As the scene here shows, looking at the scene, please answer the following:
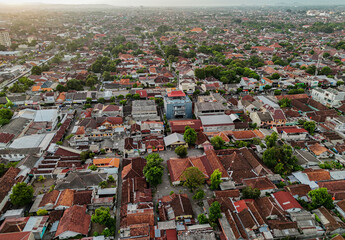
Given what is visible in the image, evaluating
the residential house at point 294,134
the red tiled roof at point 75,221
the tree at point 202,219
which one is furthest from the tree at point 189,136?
the red tiled roof at point 75,221

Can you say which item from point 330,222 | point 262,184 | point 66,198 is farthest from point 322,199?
point 66,198

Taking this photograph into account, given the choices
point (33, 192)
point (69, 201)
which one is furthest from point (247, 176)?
point (33, 192)

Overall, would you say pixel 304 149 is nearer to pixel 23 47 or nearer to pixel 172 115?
pixel 172 115

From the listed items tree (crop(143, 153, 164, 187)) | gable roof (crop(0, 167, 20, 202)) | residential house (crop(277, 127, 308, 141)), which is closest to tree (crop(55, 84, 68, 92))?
gable roof (crop(0, 167, 20, 202))

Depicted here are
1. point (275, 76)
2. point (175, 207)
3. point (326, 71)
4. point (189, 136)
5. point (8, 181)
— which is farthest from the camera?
point (326, 71)

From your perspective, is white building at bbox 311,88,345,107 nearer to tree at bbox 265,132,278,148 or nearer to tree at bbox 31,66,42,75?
tree at bbox 265,132,278,148

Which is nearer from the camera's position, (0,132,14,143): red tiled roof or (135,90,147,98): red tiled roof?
(0,132,14,143): red tiled roof

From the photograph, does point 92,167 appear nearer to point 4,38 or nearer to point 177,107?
point 177,107
